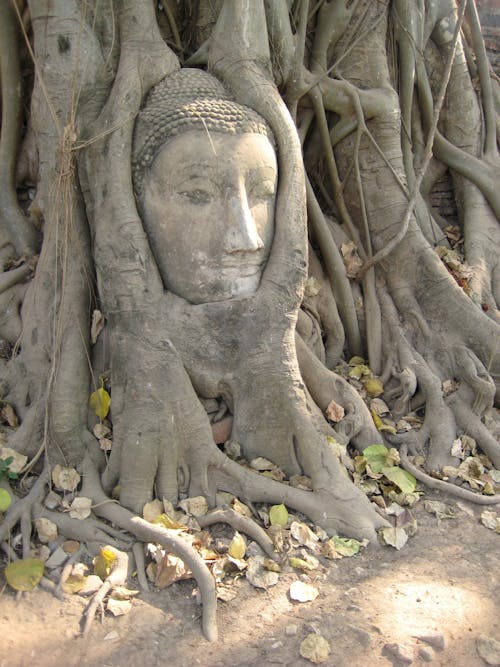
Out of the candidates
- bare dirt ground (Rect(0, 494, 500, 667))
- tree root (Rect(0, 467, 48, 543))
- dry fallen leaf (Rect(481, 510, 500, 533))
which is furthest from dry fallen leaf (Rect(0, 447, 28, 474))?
dry fallen leaf (Rect(481, 510, 500, 533))

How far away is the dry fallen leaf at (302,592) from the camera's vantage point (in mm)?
2262

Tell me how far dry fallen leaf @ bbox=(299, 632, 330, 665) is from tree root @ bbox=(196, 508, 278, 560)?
429 mm

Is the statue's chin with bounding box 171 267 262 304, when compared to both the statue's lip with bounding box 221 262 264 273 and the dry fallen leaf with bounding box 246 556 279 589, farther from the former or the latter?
the dry fallen leaf with bounding box 246 556 279 589

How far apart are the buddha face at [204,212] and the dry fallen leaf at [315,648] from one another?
4.99ft

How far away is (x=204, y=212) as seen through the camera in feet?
9.29

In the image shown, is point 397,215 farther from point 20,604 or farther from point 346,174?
point 20,604

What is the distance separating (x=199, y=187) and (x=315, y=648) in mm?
1972

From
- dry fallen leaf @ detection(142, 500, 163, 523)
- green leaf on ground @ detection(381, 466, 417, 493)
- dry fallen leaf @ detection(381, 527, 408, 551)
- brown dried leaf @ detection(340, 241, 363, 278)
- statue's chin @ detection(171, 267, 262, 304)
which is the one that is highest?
statue's chin @ detection(171, 267, 262, 304)

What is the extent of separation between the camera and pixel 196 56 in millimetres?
3240

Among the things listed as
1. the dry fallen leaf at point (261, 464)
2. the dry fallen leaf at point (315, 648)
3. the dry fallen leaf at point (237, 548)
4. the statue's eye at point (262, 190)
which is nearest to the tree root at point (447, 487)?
the dry fallen leaf at point (261, 464)

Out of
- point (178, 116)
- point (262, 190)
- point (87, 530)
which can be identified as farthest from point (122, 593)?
point (178, 116)

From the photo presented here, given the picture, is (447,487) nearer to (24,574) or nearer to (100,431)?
(100,431)

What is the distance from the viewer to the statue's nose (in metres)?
2.82

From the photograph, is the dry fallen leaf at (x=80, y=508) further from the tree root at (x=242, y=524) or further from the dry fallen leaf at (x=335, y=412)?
the dry fallen leaf at (x=335, y=412)
